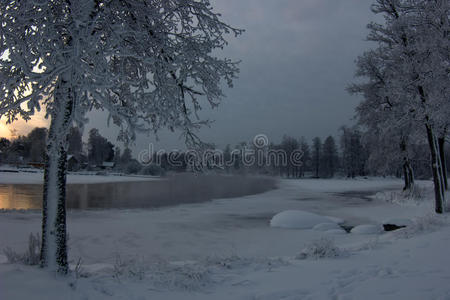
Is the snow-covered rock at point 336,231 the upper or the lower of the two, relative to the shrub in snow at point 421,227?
lower

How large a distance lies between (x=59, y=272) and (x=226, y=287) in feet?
9.33

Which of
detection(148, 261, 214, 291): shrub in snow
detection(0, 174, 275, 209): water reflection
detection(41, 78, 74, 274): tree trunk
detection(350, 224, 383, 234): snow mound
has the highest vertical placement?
detection(41, 78, 74, 274): tree trunk

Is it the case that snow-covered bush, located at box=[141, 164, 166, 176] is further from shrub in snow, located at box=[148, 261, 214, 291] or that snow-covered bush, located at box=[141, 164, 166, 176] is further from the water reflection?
shrub in snow, located at box=[148, 261, 214, 291]

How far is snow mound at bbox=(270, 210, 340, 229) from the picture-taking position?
14.7 metres

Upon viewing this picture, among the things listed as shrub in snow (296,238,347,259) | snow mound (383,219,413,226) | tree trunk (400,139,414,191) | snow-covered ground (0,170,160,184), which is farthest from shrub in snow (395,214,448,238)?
snow-covered ground (0,170,160,184)

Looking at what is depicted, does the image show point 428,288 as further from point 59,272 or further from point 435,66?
point 435,66

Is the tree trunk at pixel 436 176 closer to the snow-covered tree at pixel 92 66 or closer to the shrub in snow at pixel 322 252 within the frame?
the shrub in snow at pixel 322 252

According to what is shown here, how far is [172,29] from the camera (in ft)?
22.2

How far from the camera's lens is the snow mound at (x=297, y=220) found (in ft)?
48.1

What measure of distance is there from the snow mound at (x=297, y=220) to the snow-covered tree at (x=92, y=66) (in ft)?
32.1

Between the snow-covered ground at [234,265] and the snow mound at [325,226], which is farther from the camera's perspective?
the snow mound at [325,226]

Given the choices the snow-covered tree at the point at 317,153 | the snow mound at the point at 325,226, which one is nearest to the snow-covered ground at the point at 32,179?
the snow mound at the point at 325,226

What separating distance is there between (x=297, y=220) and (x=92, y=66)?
12.0 metres

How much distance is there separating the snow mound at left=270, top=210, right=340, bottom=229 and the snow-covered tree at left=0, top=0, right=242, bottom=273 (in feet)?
32.1
